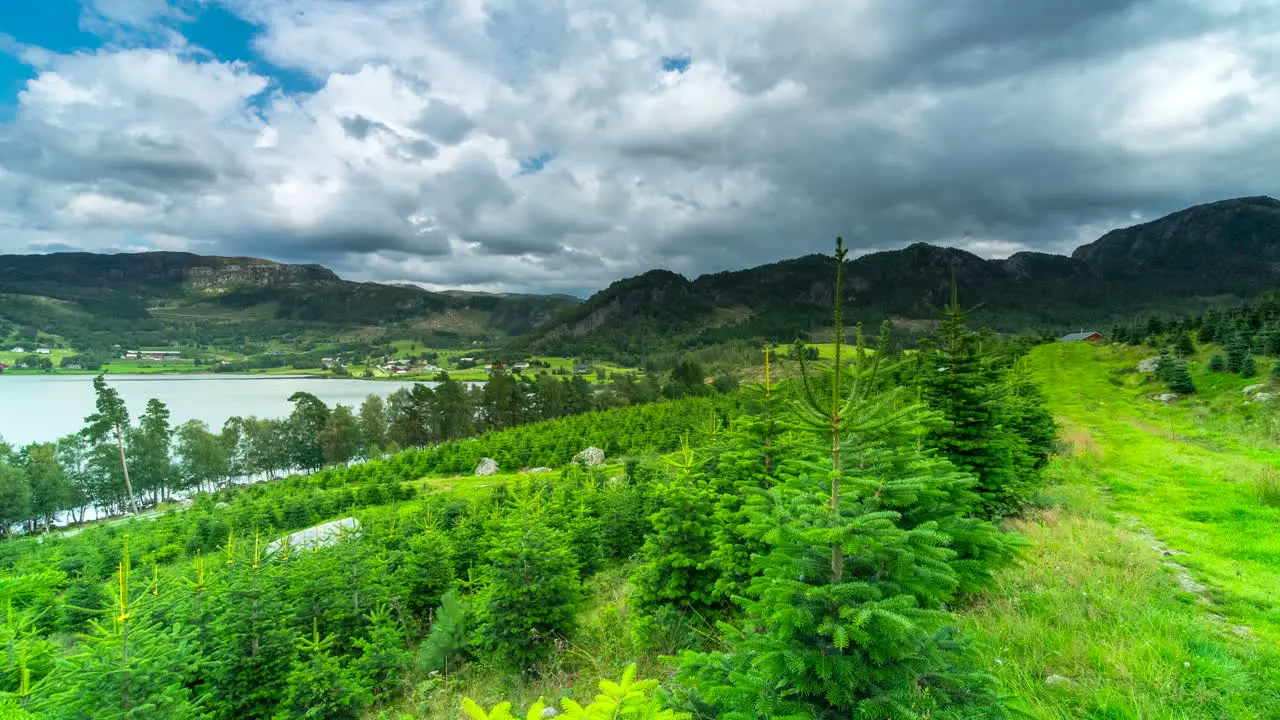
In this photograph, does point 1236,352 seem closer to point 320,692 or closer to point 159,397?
point 320,692

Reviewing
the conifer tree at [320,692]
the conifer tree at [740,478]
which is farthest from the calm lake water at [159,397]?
the conifer tree at [740,478]

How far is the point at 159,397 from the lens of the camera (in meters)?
112

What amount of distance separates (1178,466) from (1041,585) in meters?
14.9

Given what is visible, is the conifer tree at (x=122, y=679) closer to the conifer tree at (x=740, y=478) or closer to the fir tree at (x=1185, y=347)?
the conifer tree at (x=740, y=478)

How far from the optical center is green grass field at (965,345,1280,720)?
175 inches

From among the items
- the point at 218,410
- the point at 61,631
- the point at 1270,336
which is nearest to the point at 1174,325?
the point at 1270,336

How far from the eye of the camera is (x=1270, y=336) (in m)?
30.7

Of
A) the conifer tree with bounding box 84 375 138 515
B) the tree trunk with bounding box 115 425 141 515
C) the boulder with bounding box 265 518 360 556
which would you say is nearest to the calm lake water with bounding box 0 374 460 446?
the tree trunk with bounding box 115 425 141 515

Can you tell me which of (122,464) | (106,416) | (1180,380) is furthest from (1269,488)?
(122,464)

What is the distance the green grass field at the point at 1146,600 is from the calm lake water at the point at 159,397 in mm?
88533

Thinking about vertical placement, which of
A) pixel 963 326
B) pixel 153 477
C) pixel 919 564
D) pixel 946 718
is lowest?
pixel 153 477

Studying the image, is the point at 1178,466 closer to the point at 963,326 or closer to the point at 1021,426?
Result: the point at 1021,426

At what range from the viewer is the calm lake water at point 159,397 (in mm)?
80875

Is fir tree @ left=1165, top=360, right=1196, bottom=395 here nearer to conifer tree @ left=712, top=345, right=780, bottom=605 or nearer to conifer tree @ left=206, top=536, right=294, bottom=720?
conifer tree @ left=712, top=345, right=780, bottom=605
